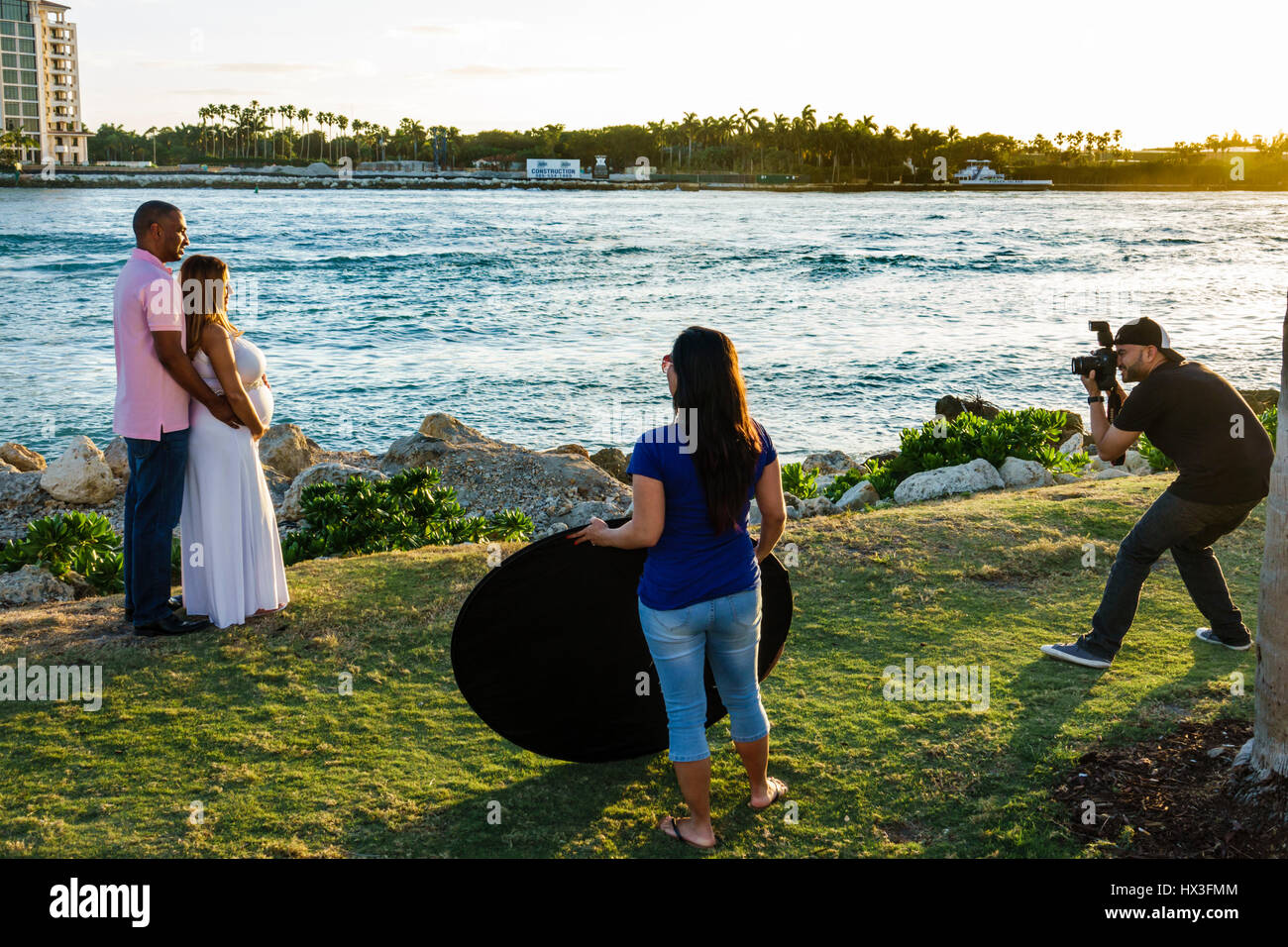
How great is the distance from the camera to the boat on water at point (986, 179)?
166625 millimetres

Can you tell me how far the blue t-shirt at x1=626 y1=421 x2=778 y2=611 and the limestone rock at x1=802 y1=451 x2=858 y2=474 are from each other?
10.9 m

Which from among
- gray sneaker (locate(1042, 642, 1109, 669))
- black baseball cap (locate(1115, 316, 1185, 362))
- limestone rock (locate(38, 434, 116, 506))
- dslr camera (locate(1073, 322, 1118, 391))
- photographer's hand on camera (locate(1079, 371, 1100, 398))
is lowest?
gray sneaker (locate(1042, 642, 1109, 669))

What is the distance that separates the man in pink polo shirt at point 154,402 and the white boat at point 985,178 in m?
176

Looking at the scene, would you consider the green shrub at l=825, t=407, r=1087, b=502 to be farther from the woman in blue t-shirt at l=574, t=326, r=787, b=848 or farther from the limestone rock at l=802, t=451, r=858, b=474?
the woman in blue t-shirt at l=574, t=326, r=787, b=848

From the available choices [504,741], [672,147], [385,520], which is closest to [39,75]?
[672,147]

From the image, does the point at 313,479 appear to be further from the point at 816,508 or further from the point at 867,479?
the point at 867,479

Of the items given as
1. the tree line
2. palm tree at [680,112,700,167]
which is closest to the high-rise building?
the tree line

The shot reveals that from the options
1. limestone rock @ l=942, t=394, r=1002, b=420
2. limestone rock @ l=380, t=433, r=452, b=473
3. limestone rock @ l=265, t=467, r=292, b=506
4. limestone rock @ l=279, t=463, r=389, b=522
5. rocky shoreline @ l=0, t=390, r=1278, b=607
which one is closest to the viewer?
limestone rock @ l=279, t=463, r=389, b=522

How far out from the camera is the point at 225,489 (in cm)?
619

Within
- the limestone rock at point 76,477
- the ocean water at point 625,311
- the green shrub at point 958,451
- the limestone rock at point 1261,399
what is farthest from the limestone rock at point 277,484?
the limestone rock at point 1261,399

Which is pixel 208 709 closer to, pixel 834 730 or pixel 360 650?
pixel 360 650

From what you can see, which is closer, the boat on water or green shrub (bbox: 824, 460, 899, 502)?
green shrub (bbox: 824, 460, 899, 502)

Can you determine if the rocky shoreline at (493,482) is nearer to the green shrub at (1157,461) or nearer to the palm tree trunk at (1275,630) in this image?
the green shrub at (1157,461)

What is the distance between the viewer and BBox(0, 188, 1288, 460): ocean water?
69.8ft
